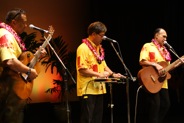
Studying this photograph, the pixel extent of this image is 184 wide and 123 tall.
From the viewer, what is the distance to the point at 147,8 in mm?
7262

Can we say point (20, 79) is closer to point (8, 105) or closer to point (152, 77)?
point (8, 105)

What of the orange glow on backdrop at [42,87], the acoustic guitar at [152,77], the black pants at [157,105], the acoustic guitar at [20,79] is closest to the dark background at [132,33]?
the orange glow on backdrop at [42,87]

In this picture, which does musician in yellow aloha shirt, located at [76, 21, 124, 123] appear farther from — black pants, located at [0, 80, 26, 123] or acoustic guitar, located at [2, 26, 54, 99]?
black pants, located at [0, 80, 26, 123]

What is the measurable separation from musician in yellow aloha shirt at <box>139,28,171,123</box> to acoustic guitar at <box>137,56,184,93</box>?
0.18ft

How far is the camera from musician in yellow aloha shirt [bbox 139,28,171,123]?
457cm

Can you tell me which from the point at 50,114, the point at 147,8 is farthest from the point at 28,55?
the point at 147,8

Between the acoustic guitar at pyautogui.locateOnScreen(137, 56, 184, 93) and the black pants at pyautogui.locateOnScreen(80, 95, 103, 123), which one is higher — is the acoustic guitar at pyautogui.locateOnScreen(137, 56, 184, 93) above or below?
above

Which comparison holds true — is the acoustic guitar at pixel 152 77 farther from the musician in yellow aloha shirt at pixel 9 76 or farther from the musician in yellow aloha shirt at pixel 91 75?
the musician in yellow aloha shirt at pixel 9 76

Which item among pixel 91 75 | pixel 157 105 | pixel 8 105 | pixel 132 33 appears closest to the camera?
pixel 8 105

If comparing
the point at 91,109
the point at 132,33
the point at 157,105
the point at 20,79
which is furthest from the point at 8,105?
the point at 132,33

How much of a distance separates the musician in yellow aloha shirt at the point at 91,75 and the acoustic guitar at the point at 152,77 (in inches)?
32.0

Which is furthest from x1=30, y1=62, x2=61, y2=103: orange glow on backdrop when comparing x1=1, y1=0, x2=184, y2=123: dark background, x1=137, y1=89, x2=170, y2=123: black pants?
x1=137, y1=89, x2=170, y2=123: black pants

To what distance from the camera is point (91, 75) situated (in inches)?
147

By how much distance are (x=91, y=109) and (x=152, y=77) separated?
1.24 meters
